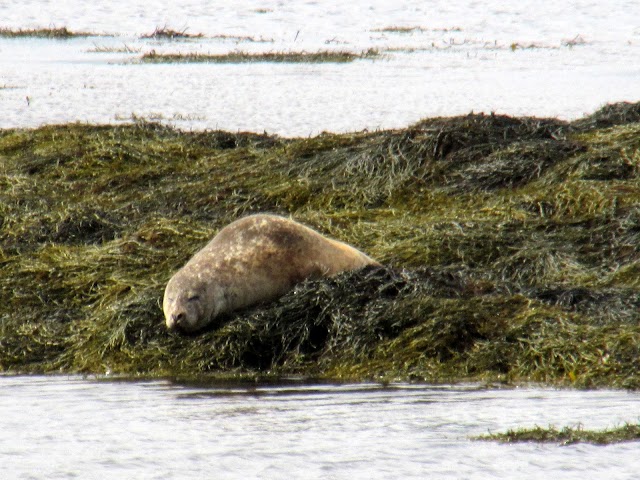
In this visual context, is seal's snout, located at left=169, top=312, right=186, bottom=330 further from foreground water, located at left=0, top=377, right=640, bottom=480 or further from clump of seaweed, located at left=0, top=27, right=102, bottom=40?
clump of seaweed, located at left=0, top=27, right=102, bottom=40

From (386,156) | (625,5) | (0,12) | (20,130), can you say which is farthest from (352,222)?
(0,12)

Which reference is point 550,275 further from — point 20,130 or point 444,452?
point 20,130

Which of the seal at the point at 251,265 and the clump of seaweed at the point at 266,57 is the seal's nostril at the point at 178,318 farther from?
the clump of seaweed at the point at 266,57

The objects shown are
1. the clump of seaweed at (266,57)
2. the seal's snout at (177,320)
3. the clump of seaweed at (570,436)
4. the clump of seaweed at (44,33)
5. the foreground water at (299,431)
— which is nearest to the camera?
the foreground water at (299,431)

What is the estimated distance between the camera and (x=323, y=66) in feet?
72.6

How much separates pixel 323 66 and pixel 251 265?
15546 mm

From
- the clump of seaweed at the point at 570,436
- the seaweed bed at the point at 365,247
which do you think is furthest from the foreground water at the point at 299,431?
the seaweed bed at the point at 365,247

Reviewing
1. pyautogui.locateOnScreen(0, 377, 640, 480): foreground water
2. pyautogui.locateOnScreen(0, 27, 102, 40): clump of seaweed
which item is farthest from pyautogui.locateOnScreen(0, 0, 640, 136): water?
pyautogui.locateOnScreen(0, 377, 640, 480): foreground water

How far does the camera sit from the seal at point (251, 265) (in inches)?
263

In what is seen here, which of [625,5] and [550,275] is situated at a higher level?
[625,5]

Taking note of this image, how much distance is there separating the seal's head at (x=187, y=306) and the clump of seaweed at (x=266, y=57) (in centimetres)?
1643

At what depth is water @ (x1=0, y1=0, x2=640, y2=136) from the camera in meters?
16.2

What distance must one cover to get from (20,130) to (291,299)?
21.7 feet

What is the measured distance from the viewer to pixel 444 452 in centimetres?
392
